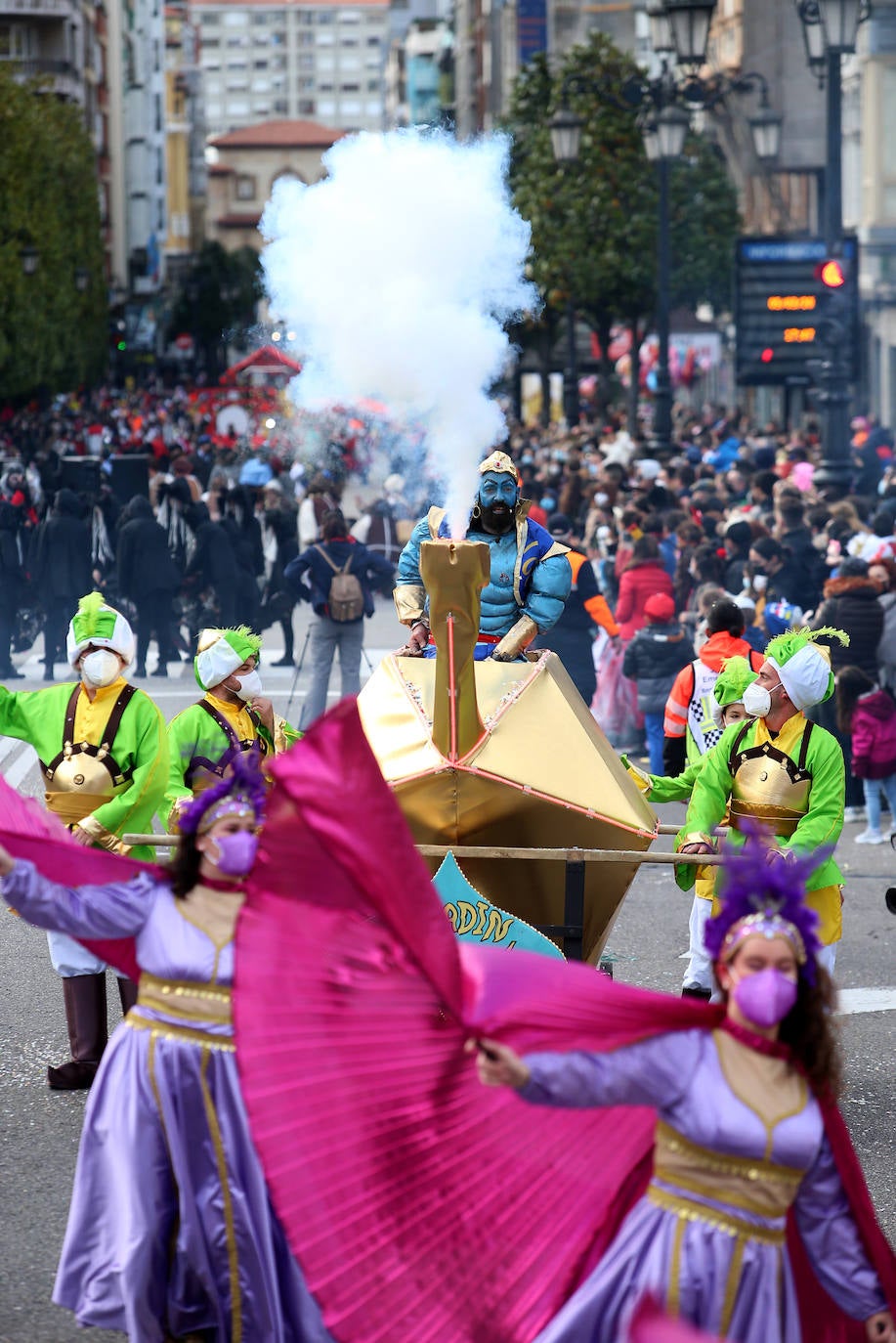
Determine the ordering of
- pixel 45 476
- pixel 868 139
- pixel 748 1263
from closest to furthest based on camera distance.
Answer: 1. pixel 748 1263
2. pixel 45 476
3. pixel 868 139

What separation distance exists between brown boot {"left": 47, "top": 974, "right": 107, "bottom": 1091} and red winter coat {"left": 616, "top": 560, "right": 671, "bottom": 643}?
6411 millimetres

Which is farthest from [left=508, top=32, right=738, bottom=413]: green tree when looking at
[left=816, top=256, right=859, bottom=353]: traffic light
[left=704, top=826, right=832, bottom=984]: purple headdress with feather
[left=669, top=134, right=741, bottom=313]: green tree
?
[left=704, top=826, right=832, bottom=984]: purple headdress with feather

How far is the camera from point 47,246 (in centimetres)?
4903

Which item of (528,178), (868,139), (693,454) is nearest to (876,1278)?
(693,454)

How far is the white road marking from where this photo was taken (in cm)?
838

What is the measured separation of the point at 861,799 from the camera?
12227mm

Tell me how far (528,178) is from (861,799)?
2380 centimetres

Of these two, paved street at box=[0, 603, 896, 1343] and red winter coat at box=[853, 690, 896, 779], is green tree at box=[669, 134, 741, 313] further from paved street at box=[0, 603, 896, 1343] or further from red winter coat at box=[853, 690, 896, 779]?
red winter coat at box=[853, 690, 896, 779]

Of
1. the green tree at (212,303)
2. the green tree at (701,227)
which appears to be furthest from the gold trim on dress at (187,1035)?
the green tree at (212,303)

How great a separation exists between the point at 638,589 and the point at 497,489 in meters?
4.85

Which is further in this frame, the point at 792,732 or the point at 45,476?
the point at 45,476

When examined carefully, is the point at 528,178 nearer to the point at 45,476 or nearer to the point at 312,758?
the point at 45,476

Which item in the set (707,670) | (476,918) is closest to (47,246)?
(707,670)

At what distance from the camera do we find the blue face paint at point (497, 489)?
27.0 feet
